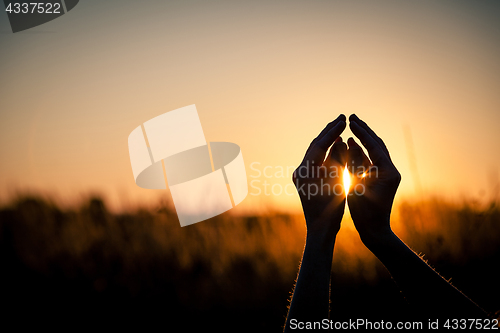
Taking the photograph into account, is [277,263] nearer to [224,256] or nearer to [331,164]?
[224,256]

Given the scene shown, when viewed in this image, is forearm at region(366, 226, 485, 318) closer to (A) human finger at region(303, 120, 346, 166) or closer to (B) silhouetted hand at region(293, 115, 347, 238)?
(B) silhouetted hand at region(293, 115, 347, 238)

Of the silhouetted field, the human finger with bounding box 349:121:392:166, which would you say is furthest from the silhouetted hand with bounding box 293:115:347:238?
the silhouetted field

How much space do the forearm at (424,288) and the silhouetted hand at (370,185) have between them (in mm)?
157

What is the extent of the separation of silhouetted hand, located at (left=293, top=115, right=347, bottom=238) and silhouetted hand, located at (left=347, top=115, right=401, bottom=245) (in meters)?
0.13

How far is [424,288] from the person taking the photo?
895 mm

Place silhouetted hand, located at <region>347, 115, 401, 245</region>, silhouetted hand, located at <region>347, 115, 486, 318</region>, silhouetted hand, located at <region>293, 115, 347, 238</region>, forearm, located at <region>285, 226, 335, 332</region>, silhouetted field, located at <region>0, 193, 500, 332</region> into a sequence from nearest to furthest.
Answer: forearm, located at <region>285, 226, 335, 332</region>, silhouetted hand, located at <region>347, 115, 486, 318</region>, silhouetted hand, located at <region>293, 115, 347, 238</region>, silhouetted hand, located at <region>347, 115, 401, 245</region>, silhouetted field, located at <region>0, 193, 500, 332</region>

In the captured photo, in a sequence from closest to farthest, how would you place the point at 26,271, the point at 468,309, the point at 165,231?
the point at 468,309
the point at 26,271
the point at 165,231

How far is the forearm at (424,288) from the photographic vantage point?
833 mm

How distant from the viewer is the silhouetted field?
2328 mm

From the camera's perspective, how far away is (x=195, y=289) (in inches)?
98.3

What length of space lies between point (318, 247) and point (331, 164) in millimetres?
495

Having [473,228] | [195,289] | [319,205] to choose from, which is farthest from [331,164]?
[473,228]

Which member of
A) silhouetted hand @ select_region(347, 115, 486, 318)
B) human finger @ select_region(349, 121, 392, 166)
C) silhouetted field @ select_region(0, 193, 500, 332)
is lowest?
silhouetted field @ select_region(0, 193, 500, 332)

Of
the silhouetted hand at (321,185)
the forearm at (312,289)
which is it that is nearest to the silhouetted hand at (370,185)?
the silhouetted hand at (321,185)
